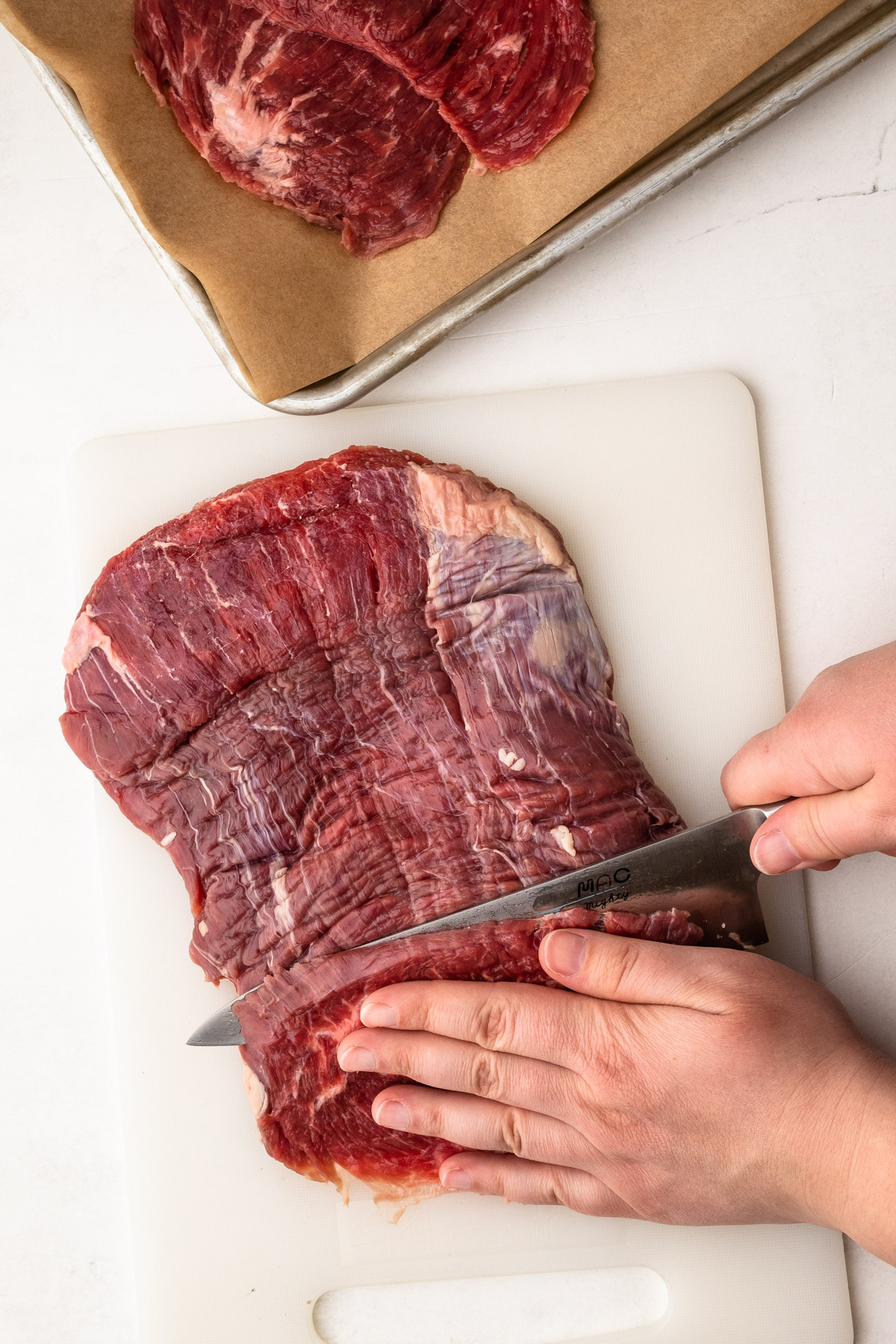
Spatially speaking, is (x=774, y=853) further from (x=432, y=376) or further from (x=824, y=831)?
(x=432, y=376)

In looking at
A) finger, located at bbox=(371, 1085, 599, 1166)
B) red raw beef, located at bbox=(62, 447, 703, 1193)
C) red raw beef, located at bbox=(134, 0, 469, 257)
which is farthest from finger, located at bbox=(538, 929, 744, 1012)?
red raw beef, located at bbox=(134, 0, 469, 257)

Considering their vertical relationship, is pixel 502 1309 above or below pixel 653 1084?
below

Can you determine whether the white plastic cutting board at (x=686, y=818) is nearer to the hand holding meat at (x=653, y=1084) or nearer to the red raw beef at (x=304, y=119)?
the hand holding meat at (x=653, y=1084)

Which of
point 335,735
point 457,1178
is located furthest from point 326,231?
point 457,1178

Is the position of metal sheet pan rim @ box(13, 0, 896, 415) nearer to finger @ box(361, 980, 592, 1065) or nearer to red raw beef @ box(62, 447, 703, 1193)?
red raw beef @ box(62, 447, 703, 1193)

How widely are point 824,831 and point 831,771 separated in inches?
5.3

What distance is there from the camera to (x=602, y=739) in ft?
7.79

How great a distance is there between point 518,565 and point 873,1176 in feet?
4.98

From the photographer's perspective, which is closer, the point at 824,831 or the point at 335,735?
the point at 824,831

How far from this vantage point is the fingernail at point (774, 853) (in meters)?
2.20

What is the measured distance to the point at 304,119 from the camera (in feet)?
8.08

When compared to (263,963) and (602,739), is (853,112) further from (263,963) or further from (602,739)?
(263,963)

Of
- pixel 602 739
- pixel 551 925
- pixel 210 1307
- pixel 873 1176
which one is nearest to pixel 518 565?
pixel 602 739

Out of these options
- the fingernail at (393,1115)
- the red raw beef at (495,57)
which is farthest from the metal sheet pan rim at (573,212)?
the fingernail at (393,1115)
